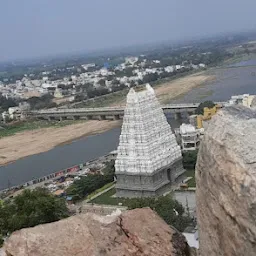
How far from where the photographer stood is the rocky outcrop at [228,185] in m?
3.93

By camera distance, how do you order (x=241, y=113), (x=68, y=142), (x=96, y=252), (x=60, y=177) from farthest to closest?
(x=68, y=142) → (x=60, y=177) → (x=96, y=252) → (x=241, y=113)

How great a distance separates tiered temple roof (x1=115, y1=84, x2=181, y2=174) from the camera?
22406 mm

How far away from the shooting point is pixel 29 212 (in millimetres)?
13391

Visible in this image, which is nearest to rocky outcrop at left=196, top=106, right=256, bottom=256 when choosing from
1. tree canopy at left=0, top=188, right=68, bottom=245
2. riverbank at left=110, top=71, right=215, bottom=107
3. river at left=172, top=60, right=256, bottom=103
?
tree canopy at left=0, top=188, right=68, bottom=245

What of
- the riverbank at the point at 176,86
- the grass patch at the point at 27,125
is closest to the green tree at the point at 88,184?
the grass patch at the point at 27,125

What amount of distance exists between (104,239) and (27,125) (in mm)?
51908

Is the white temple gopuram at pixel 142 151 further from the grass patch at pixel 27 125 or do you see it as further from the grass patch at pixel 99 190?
the grass patch at pixel 27 125

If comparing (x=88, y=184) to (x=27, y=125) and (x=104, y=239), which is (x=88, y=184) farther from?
(x=27, y=125)

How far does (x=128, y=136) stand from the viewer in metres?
22.8

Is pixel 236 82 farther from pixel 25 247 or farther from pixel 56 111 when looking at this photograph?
pixel 25 247

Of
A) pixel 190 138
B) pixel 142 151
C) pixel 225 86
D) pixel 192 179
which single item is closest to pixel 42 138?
pixel 190 138

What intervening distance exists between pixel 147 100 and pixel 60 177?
28.0ft

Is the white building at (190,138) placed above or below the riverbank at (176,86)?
above

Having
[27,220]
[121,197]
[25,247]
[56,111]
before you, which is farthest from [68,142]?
[25,247]
